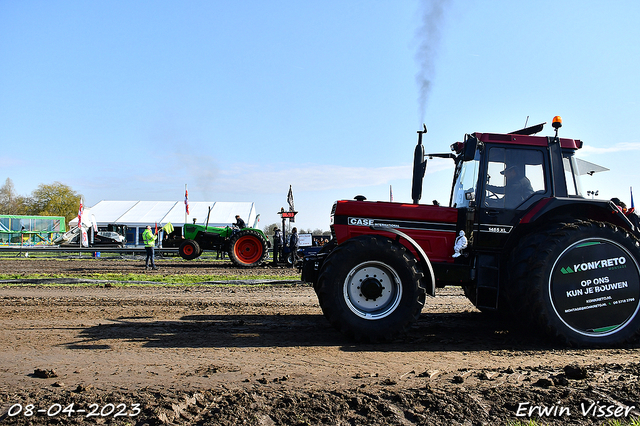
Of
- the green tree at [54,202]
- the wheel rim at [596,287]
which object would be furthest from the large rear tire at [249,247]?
the green tree at [54,202]

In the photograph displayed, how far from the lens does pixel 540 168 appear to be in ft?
18.2

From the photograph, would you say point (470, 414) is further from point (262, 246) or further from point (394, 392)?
point (262, 246)

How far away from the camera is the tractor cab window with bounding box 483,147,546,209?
5.53 metres

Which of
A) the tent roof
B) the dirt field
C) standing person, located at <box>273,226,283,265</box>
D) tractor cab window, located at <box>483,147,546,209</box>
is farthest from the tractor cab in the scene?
the tent roof

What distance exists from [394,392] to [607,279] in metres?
3.17

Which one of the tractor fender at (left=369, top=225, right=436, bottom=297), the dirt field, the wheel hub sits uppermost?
the tractor fender at (left=369, top=225, right=436, bottom=297)

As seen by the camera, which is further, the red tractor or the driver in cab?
the driver in cab

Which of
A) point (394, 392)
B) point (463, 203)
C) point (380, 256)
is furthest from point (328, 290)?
point (463, 203)

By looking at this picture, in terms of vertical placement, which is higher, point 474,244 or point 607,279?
point 474,244

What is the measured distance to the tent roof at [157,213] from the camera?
3550 centimetres

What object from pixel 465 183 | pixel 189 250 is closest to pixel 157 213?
pixel 189 250

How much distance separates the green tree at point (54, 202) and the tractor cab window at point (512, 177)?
7316 cm

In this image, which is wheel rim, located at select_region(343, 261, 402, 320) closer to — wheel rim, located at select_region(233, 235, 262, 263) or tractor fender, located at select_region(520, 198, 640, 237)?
tractor fender, located at select_region(520, 198, 640, 237)

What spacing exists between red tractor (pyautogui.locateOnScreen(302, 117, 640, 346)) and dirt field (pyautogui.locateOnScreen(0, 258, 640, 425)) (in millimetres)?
386
